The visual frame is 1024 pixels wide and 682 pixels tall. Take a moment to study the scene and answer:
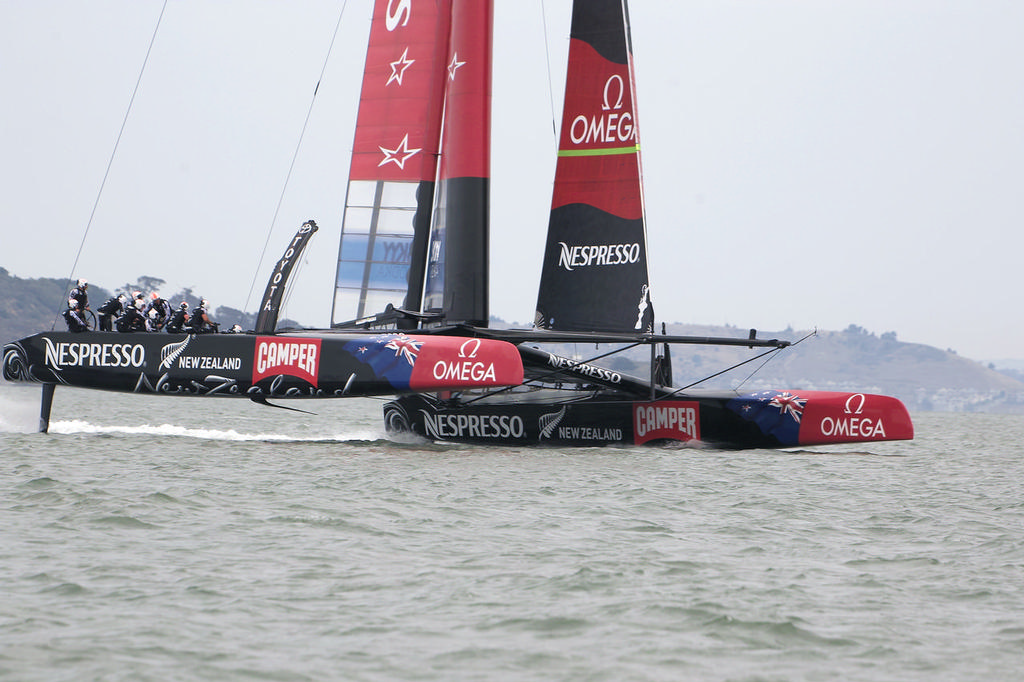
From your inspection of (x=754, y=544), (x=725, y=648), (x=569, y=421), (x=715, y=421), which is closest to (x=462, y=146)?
(x=569, y=421)

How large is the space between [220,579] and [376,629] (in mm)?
996

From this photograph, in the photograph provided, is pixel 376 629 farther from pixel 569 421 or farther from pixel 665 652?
pixel 569 421

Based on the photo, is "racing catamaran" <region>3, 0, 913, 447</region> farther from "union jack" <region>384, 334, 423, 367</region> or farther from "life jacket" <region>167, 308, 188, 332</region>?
"life jacket" <region>167, 308, 188, 332</region>

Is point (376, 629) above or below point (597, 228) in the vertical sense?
below

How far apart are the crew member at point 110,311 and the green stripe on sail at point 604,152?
5.12 metres

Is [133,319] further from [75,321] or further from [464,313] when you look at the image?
[464,313]

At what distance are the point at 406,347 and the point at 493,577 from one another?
233 inches

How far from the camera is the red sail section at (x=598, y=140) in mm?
11828

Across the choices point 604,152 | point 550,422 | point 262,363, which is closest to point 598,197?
point 604,152

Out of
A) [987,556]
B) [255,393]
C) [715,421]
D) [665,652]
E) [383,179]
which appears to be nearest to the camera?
[665,652]

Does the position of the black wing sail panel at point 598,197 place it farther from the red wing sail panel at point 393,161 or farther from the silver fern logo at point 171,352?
the silver fern logo at point 171,352

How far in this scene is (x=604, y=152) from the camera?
1194cm

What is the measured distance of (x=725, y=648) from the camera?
12.3ft

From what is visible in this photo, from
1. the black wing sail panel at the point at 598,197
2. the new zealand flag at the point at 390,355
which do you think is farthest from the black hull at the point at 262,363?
the black wing sail panel at the point at 598,197
